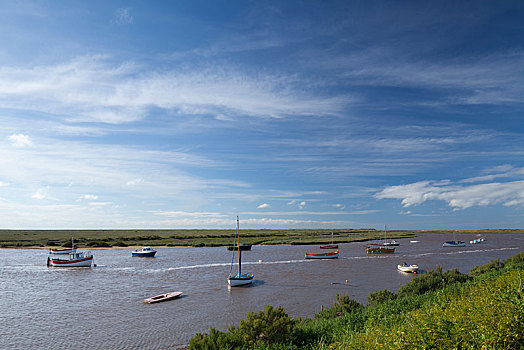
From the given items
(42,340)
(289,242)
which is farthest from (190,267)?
(289,242)

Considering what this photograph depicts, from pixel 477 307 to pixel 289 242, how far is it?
100 meters

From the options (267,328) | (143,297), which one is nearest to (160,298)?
(143,297)

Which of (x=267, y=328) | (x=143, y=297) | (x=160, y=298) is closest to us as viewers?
(x=267, y=328)

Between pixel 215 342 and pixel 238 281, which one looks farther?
pixel 238 281

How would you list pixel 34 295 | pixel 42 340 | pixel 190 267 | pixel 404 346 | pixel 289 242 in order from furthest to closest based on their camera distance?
pixel 289 242, pixel 190 267, pixel 34 295, pixel 42 340, pixel 404 346

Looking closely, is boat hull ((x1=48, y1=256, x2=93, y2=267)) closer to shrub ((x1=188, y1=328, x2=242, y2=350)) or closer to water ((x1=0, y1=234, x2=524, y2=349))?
water ((x1=0, y1=234, x2=524, y2=349))

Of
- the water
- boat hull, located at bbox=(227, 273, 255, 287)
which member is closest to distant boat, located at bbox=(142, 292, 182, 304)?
the water

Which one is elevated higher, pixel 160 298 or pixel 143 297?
pixel 160 298

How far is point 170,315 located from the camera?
24.4 metres

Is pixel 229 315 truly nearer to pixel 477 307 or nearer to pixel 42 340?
pixel 42 340

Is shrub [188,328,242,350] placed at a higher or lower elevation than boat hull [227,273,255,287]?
higher

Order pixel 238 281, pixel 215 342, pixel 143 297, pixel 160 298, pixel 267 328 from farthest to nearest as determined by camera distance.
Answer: pixel 238 281, pixel 143 297, pixel 160 298, pixel 267 328, pixel 215 342

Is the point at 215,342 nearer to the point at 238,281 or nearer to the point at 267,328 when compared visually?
the point at 267,328

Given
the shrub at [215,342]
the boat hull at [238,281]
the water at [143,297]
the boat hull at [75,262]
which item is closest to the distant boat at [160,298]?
the water at [143,297]
